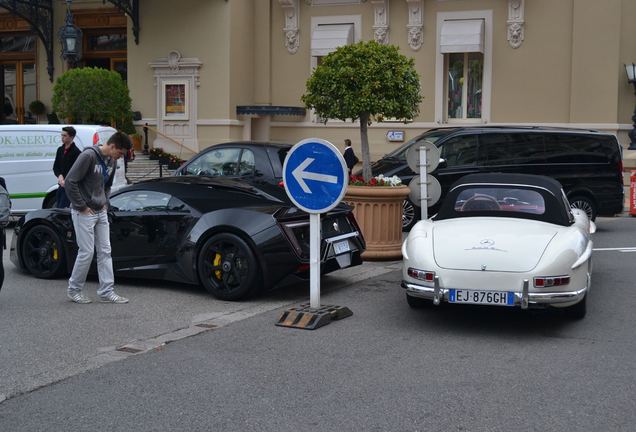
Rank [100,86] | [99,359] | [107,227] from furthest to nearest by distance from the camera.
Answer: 1. [100,86]
2. [107,227]
3. [99,359]

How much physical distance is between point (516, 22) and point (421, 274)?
17454 mm

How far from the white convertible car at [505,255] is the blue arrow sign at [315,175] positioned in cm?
88

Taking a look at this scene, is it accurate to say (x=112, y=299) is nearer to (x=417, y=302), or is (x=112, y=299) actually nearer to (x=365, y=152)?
(x=417, y=302)

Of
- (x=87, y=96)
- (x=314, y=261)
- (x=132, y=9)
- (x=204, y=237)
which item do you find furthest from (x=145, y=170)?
(x=314, y=261)

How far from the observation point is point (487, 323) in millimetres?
7852

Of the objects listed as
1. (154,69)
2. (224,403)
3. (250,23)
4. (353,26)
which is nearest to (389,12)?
(353,26)

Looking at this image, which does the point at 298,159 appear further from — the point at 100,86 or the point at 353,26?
the point at 353,26

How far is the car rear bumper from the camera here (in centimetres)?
707

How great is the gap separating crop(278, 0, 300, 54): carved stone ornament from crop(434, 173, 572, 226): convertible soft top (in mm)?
17425

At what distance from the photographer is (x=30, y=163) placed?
15758 millimetres

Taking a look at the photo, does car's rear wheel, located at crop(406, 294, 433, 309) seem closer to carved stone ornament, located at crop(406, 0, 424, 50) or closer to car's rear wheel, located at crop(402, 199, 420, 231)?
car's rear wheel, located at crop(402, 199, 420, 231)

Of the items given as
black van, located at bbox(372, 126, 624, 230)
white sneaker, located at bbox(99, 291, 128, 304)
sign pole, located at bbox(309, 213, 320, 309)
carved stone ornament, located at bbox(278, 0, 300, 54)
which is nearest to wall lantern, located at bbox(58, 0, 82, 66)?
carved stone ornament, located at bbox(278, 0, 300, 54)

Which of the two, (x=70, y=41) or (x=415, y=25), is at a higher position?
(x=415, y=25)

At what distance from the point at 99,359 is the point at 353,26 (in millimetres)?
19798
